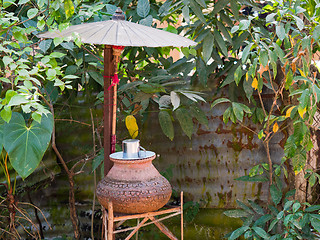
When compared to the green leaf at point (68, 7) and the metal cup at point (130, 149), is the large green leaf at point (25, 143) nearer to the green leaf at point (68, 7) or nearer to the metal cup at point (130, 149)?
the metal cup at point (130, 149)

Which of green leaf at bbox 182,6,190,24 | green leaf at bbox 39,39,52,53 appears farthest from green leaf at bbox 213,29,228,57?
green leaf at bbox 39,39,52,53

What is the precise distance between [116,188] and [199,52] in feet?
3.74

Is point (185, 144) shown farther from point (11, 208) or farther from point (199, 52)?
point (11, 208)

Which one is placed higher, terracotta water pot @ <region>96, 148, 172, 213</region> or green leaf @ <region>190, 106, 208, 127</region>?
green leaf @ <region>190, 106, 208, 127</region>

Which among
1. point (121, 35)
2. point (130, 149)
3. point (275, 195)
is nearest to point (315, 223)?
point (275, 195)

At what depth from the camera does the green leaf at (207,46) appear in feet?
7.61

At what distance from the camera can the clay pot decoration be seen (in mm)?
1807

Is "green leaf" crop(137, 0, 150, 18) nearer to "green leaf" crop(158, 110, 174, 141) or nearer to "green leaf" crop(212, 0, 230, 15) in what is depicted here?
"green leaf" crop(212, 0, 230, 15)

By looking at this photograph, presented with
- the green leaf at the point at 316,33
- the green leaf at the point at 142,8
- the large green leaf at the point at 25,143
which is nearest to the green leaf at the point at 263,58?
the green leaf at the point at 316,33

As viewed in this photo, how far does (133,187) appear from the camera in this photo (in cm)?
182

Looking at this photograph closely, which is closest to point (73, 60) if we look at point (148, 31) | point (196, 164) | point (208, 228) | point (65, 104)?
point (65, 104)

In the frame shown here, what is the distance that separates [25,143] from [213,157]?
1403 millimetres

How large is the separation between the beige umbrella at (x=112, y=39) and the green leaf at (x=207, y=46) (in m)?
0.38

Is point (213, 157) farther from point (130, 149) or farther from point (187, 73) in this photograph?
point (130, 149)
